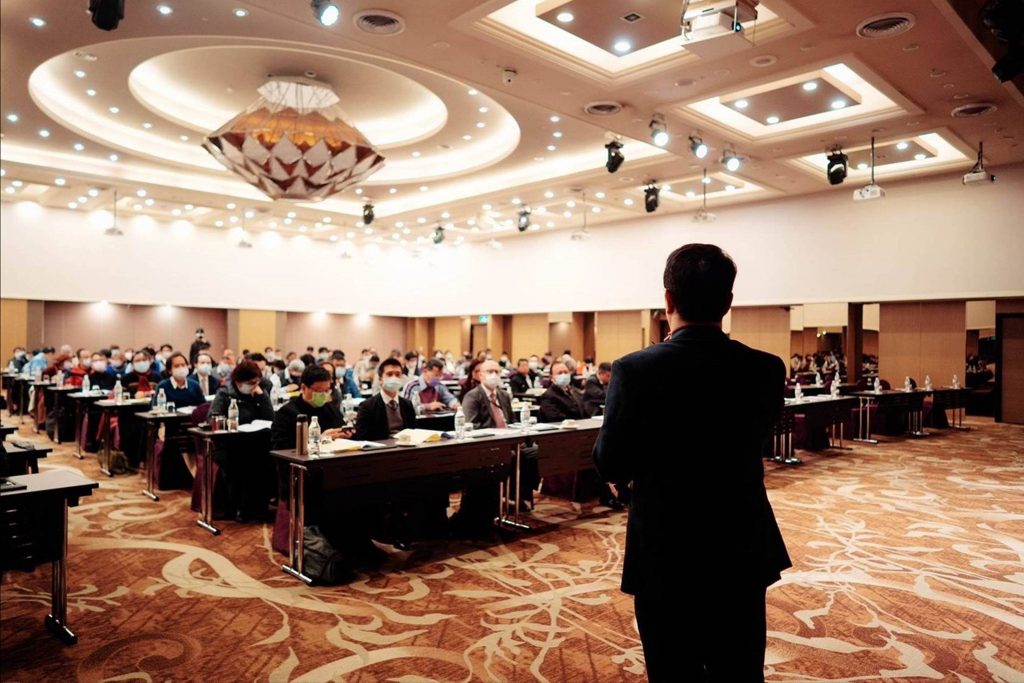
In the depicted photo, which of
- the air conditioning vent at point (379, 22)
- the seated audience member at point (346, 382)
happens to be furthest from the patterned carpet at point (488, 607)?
the air conditioning vent at point (379, 22)

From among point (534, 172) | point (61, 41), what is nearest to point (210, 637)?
point (61, 41)

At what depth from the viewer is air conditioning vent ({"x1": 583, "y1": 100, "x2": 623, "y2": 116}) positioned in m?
8.88

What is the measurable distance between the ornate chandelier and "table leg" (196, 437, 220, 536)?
220 inches

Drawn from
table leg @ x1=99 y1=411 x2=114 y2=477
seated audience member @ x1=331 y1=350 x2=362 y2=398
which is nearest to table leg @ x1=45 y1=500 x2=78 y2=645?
table leg @ x1=99 y1=411 x2=114 y2=477

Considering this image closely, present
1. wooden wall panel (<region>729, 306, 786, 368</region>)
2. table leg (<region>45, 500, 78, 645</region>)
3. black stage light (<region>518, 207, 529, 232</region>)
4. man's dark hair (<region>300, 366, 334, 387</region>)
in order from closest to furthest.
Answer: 1. table leg (<region>45, 500, 78, 645</region>)
2. man's dark hair (<region>300, 366, 334, 387</region>)
3. black stage light (<region>518, 207, 529, 232</region>)
4. wooden wall panel (<region>729, 306, 786, 368</region>)

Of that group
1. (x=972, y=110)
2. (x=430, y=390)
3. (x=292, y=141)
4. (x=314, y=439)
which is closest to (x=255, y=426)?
(x=314, y=439)

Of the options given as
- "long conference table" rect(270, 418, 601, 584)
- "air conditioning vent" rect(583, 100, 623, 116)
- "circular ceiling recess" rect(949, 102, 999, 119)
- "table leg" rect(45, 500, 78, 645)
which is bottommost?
"table leg" rect(45, 500, 78, 645)

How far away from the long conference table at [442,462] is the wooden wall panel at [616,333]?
1157 centimetres

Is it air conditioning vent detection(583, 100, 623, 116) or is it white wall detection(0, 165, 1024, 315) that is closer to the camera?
air conditioning vent detection(583, 100, 623, 116)

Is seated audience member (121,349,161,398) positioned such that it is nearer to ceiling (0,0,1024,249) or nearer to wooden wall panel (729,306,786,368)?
ceiling (0,0,1024,249)

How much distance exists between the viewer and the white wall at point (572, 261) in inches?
504

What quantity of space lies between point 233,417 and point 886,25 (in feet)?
23.8

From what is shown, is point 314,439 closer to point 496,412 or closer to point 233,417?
point 233,417

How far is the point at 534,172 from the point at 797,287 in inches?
247
